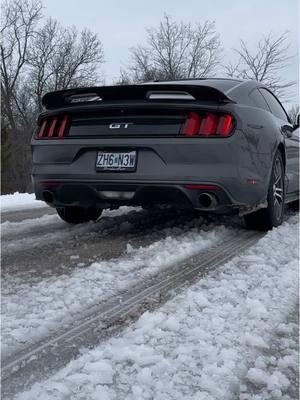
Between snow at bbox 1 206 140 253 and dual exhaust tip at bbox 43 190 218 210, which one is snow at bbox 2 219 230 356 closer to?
dual exhaust tip at bbox 43 190 218 210

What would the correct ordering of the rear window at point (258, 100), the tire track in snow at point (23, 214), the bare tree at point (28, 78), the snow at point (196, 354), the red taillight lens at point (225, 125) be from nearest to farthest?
the snow at point (196, 354)
the red taillight lens at point (225, 125)
the rear window at point (258, 100)
the tire track in snow at point (23, 214)
the bare tree at point (28, 78)

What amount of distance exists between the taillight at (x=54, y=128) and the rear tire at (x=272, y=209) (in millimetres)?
1822

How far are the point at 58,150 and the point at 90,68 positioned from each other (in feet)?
142

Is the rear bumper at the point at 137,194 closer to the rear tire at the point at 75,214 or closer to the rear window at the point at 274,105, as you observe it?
the rear tire at the point at 75,214

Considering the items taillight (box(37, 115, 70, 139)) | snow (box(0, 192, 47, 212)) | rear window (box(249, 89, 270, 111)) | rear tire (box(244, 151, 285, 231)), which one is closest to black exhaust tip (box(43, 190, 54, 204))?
taillight (box(37, 115, 70, 139))

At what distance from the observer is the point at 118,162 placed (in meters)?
3.86

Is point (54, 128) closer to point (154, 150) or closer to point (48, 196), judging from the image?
point (48, 196)

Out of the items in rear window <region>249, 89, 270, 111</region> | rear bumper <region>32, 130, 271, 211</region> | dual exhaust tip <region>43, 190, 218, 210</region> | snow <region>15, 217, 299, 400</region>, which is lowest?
snow <region>15, 217, 299, 400</region>

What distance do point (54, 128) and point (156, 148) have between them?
994 millimetres

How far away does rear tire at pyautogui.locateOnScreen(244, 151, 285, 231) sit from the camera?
14.4 ft

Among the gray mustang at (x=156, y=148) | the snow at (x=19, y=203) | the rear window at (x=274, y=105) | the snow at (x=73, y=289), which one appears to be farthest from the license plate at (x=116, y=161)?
the snow at (x=19, y=203)

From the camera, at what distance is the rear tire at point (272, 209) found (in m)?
4.39

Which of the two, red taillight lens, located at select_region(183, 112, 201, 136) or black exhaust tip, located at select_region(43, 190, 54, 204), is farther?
black exhaust tip, located at select_region(43, 190, 54, 204)

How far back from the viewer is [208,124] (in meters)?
3.68
